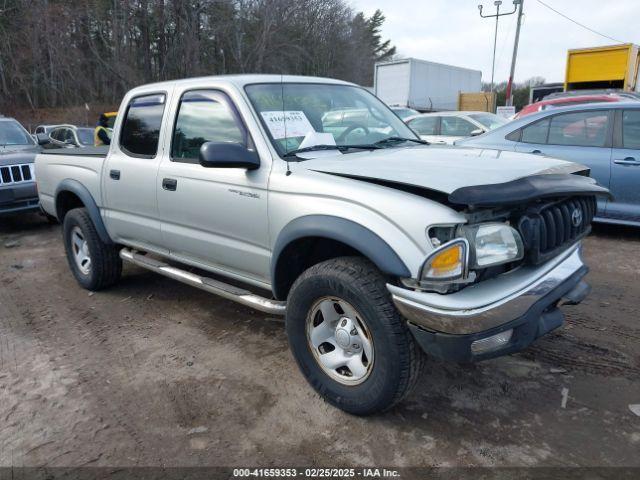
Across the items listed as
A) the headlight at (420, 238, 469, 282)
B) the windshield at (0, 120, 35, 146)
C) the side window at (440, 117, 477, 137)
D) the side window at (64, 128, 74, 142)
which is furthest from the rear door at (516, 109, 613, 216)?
the side window at (64, 128, 74, 142)

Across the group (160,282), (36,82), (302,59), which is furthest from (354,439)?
(302,59)

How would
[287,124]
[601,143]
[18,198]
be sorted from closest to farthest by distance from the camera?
1. [287,124]
2. [601,143]
3. [18,198]

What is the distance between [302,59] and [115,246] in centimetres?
3679

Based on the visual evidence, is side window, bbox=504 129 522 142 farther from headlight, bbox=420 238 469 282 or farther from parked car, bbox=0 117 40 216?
parked car, bbox=0 117 40 216

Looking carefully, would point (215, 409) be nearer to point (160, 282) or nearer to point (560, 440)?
point (560, 440)

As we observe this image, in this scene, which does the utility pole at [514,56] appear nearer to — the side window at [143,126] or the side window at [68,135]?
the side window at [68,135]

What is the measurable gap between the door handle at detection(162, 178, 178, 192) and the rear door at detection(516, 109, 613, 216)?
4535mm

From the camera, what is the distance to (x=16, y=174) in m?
7.41

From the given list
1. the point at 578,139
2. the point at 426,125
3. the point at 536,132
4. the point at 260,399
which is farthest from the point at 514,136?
the point at 260,399

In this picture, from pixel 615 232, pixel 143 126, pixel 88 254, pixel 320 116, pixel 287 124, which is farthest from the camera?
pixel 615 232

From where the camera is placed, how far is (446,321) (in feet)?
7.29

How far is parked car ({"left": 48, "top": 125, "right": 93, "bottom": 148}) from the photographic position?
1174 centimetres

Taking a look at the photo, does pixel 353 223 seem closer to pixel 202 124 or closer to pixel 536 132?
pixel 202 124

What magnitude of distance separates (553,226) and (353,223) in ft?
3.51
